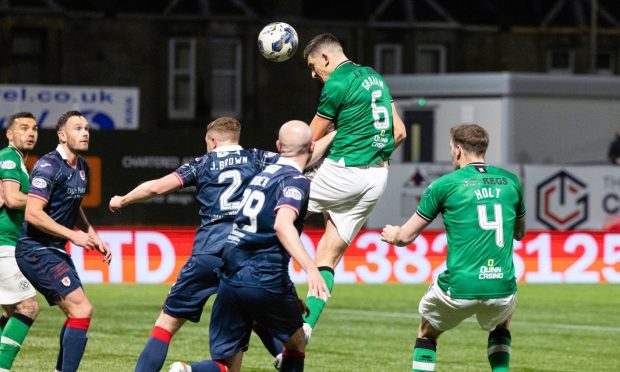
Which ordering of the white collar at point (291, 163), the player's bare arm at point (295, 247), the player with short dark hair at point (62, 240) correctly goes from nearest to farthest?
the player's bare arm at point (295, 247)
the white collar at point (291, 163)
the player with short dark hair at point (62, 240)

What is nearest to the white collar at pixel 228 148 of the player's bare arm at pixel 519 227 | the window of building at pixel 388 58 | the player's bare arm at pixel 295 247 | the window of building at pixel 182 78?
the player's bare arm at pixel 295 247

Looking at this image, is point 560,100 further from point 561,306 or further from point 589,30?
point 589,30

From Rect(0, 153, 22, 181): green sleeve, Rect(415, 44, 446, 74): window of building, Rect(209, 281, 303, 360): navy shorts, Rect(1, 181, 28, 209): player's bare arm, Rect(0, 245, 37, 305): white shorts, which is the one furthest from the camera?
Rect(415, 44, 446, 74): window of building

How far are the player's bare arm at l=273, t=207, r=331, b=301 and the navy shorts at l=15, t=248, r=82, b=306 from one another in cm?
257

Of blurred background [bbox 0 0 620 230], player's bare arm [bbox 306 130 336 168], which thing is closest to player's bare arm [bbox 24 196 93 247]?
player's bare arm [bbox 306 130 336 168]

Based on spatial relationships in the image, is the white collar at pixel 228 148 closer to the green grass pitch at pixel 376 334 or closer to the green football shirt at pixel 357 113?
the green football shirt at pixel 357 113

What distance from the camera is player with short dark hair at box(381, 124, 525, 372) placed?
10531 mm

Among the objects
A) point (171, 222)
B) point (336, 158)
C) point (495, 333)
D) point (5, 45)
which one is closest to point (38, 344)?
point (336, 158)

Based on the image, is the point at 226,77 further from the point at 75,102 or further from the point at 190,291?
the point at 190,291

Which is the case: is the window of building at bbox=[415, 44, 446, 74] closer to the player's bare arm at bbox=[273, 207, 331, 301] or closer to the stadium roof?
the stadium roof

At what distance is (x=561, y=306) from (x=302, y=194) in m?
11.9

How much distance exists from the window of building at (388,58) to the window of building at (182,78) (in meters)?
5.45

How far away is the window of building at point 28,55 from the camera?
3806cm

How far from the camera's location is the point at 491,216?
10.6m
